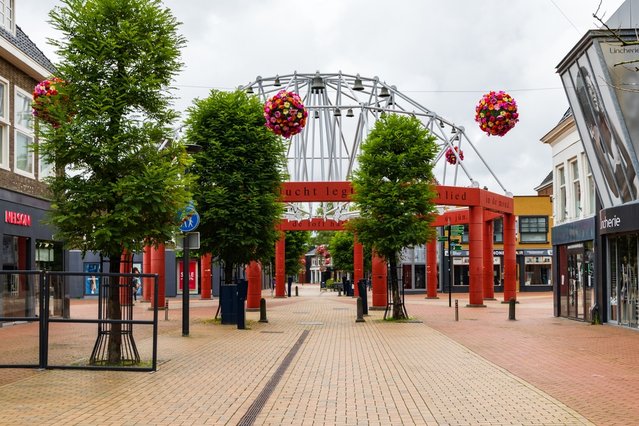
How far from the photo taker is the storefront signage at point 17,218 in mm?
23656

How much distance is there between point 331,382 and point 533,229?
5917 cm

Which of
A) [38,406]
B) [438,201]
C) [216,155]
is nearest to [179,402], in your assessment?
[38,406]

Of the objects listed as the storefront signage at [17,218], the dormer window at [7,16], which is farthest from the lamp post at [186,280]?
the dormer window at [7,16]

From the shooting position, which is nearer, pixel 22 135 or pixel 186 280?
pixel 186 280

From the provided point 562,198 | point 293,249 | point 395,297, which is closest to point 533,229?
point 293,249

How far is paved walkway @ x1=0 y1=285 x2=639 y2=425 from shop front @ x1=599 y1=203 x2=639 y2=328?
2.30 meters

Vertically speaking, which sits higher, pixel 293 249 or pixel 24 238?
pixel 293 249

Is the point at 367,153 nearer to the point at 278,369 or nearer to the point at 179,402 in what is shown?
the point at 278,369

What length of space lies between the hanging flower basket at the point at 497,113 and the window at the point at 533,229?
43.9 metres

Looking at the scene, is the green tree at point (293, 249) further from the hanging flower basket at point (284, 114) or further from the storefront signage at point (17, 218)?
the storefront signage at point (17, 218)

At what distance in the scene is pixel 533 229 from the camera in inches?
2714

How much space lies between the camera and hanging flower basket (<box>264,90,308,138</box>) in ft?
81.9

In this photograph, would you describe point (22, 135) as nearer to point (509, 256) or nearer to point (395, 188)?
point (395, 188)

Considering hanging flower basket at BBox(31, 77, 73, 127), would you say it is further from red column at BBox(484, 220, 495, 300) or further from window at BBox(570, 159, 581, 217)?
red column at BBox(484, 220, 495, 300)
